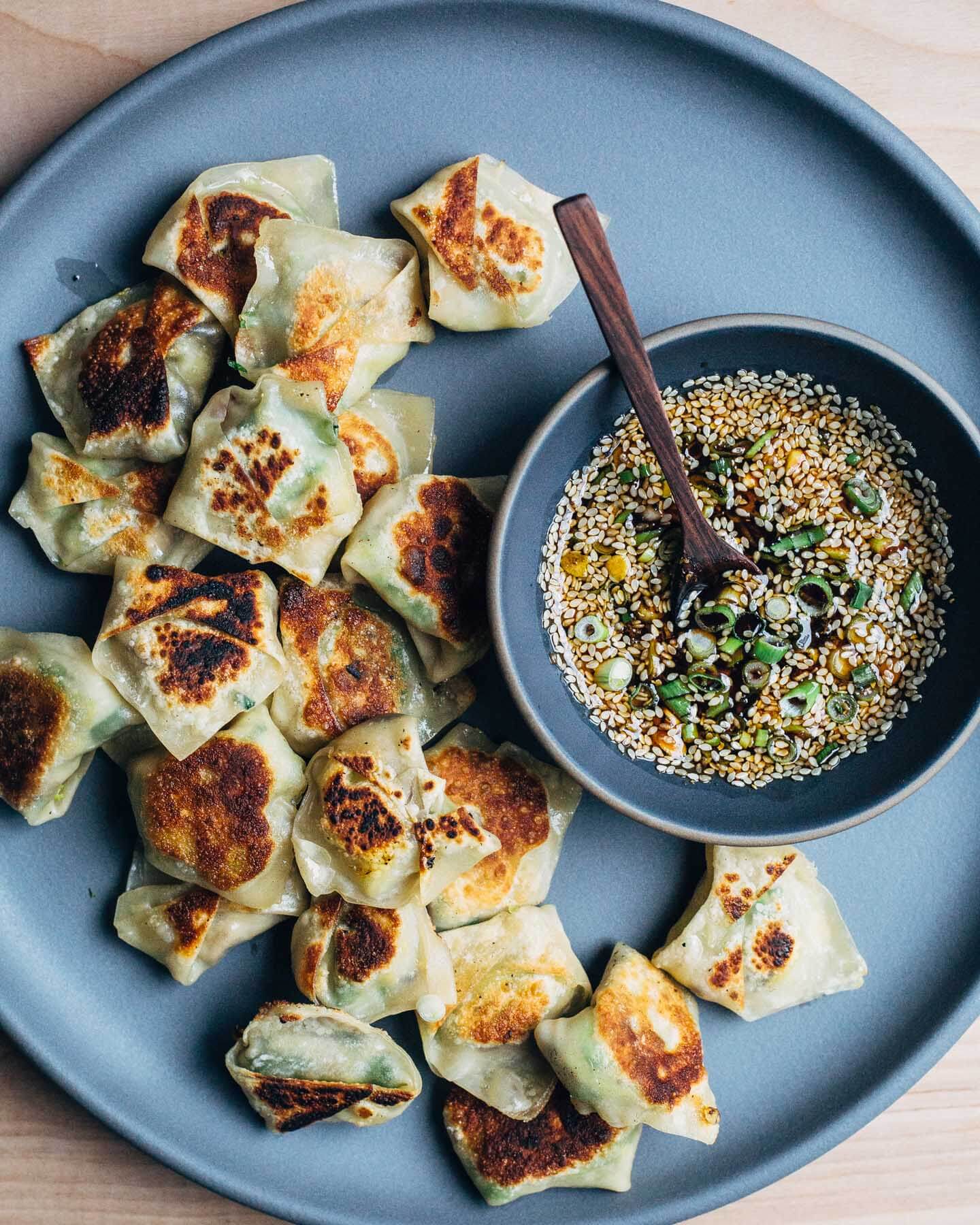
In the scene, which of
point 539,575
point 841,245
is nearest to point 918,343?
point 841,245

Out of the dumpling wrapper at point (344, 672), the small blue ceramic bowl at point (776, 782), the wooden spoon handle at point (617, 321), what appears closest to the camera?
the wooden spoon handle at point (617, 321)

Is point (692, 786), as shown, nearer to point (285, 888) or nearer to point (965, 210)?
point (285, 888)

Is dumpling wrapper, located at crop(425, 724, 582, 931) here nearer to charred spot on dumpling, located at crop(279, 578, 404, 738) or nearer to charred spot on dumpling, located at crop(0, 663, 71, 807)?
charred spot on dumpling, located at crop(279, 578, 404, 738)

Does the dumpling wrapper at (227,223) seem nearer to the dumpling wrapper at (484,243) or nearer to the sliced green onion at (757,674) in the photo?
the dumpling wrapper at (484,243)

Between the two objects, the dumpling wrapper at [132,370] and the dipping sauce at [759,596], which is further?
the dipping sauce at [759,596]

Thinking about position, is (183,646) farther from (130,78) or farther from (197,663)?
(130,78)

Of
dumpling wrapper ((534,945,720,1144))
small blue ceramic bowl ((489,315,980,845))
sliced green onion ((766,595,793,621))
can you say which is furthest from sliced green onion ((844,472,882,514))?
dumpling wrapper ((534,945,720,1144))

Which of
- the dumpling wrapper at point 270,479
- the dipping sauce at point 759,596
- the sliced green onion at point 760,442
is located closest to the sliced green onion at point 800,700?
the dipping sauce at point 759,596
